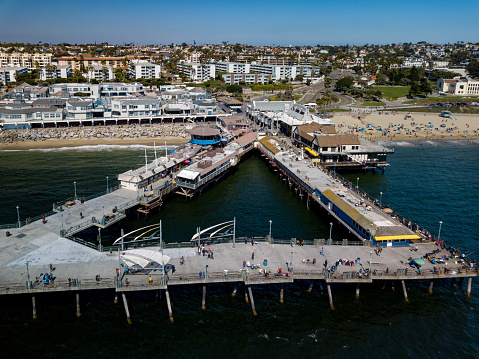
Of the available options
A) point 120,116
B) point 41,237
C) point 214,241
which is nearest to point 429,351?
point 214,241

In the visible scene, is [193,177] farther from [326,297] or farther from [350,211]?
[326,297]

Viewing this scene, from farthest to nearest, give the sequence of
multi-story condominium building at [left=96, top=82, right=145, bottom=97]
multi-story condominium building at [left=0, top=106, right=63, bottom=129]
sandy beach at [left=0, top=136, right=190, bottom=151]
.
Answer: multi-story condominium building at [left=96, top=82, right=145, bottom=97]
multi-story condominium building at [left=0, top=106, right=63, bottom=129]
sandy beach at [left=0, top=136, right=190, bottom=151]

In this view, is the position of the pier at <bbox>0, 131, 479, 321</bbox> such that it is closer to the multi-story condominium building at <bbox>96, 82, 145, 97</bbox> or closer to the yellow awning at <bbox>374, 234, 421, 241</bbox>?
the yellow awning at <bbox>374, 234, 421, 241</bbox>

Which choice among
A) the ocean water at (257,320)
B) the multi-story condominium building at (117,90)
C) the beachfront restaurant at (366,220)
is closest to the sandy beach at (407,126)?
the beachfront restaurant at (366,220)

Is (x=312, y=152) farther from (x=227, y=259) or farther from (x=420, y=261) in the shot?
(x=227, y=259)

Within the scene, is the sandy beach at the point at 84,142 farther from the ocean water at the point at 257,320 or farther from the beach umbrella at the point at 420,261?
the beach umbrella at the point at 420,261

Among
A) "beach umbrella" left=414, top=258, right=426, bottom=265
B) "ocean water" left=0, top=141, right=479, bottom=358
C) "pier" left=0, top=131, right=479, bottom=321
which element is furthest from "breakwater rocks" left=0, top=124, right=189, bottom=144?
"beach umbrella" left=414, top=258, right=426, bottom=265
